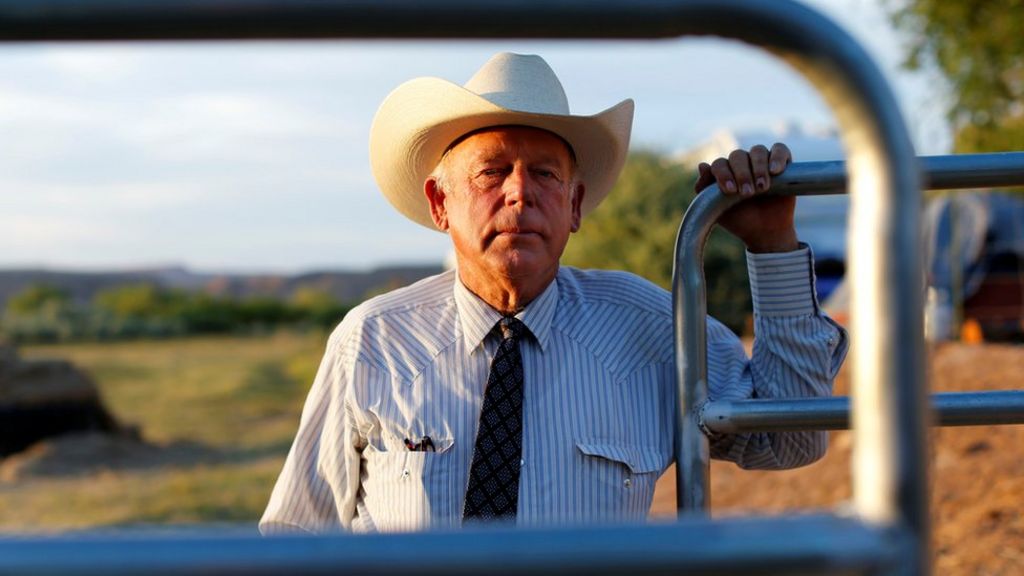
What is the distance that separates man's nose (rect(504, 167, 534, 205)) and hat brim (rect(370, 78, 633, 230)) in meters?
0.12

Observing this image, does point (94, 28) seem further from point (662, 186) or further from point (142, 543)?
point (662, 186)

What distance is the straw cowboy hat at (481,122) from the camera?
8.30 feet

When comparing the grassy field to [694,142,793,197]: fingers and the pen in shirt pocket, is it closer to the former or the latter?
the pen in shirt pocket

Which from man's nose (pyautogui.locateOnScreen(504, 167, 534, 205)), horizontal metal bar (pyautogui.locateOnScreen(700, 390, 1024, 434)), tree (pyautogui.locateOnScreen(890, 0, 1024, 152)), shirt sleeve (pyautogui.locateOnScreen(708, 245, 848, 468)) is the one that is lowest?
horizontal metal bar (pyautogui.locateOnScreen(700, 390, 1024, 434))

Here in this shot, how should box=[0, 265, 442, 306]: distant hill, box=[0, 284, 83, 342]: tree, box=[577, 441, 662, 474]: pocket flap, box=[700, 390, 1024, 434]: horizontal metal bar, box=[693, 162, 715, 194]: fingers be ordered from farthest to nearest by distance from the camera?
1. box=[0, 265, 442, 306]: distant hill
2. box=[0, 284, 83, 342]: tree
3. box=[577, 441, 662, 474]: pocket flap
4. box=[693, 162, 715, 194]: fingers
5. box=[700, 390, 1024, 434]: horizontal metal bar

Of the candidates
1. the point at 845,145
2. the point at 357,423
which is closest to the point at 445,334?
the point at 357,423

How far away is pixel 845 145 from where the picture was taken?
0.90 meters

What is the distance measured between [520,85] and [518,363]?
0.57 meters

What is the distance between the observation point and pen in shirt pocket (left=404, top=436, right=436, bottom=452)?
7.63 feet

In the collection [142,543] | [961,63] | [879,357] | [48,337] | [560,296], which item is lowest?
[142,543]

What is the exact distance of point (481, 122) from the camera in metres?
2.58

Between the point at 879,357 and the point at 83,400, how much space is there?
11.1m

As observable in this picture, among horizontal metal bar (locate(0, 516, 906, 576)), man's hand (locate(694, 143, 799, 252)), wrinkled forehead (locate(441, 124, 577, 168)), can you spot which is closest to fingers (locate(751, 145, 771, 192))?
man's hand (locate(694, 143, 799, 252))

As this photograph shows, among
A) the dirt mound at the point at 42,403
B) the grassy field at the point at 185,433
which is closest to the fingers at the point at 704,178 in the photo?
the grassy field at the point at 185,433
